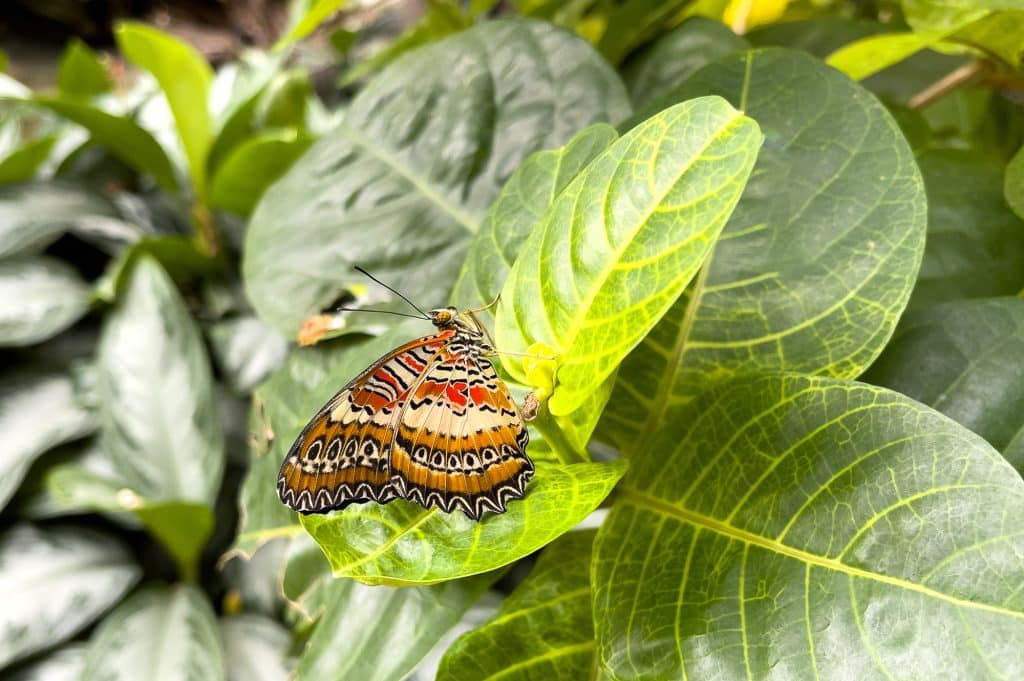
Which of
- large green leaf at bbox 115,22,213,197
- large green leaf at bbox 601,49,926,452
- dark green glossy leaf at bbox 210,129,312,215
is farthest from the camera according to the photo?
large green leaf at bbox 115,22,213,197

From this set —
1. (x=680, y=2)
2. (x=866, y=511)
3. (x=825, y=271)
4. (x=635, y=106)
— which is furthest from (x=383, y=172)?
(x=866, y=511)

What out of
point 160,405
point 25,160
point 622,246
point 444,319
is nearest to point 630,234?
point 622,246

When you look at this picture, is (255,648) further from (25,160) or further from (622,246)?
(25,160)

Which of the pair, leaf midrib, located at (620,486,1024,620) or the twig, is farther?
the twig

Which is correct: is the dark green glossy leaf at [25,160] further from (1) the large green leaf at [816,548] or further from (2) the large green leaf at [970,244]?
(2) the large green leaf at [970,244]

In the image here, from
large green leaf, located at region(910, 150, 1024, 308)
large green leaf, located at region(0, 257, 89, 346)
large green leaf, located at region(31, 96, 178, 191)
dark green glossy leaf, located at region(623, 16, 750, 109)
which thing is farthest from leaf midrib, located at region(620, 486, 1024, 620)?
large green leaf, located at region(31, 96, 178, 191)

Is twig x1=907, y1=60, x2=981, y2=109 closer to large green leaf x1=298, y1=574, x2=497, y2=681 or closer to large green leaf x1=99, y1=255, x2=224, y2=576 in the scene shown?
large green leaf x1=298, y1=574, x2=497, y2=681

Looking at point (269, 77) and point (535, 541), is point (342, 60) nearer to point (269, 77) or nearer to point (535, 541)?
point (269, 77)
